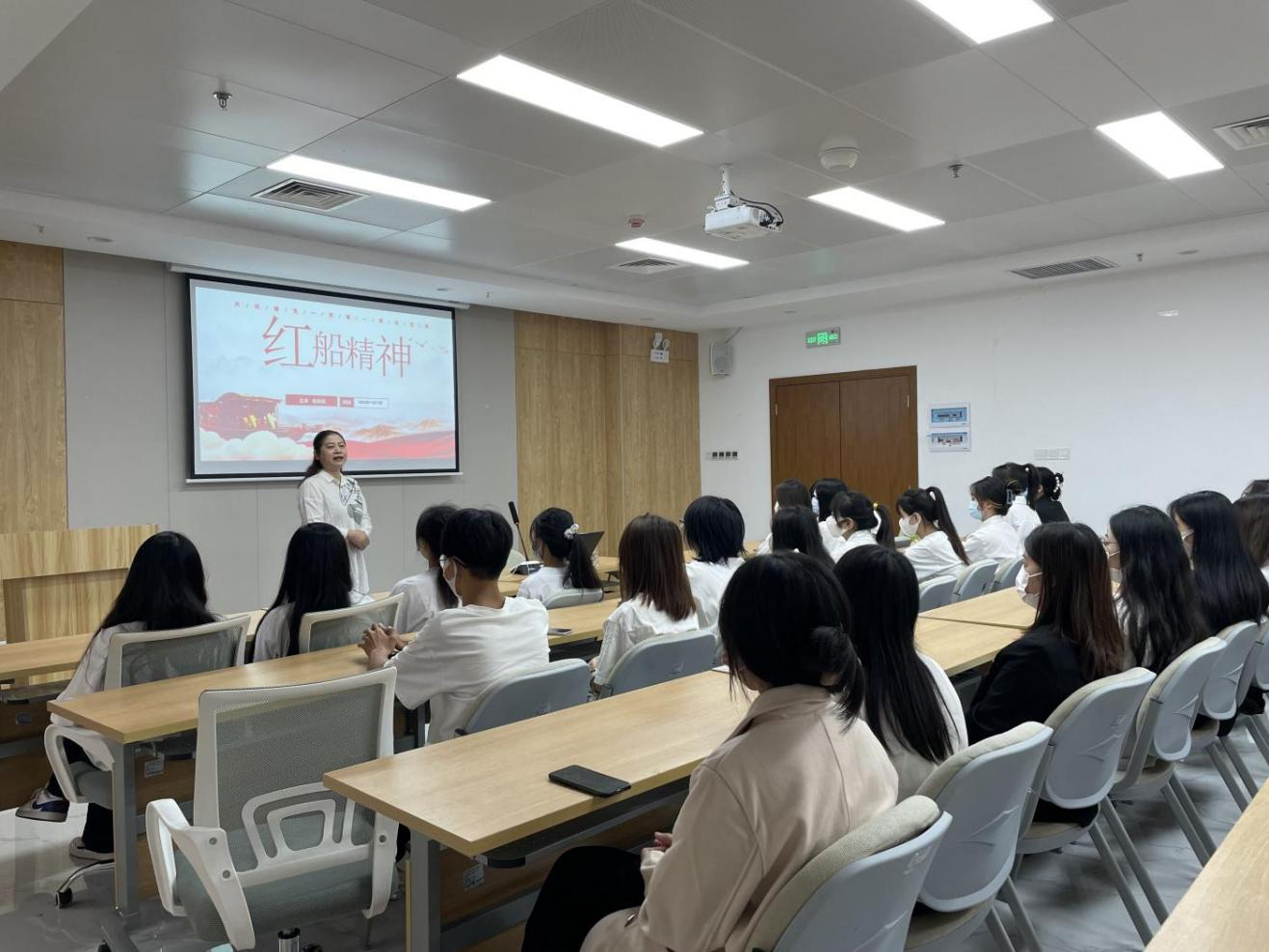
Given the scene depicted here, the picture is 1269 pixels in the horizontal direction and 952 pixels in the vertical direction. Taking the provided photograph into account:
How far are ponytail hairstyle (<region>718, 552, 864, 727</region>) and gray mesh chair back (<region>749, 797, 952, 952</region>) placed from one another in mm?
175

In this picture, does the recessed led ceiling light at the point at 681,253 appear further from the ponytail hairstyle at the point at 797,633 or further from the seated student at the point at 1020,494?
the ponytail hairstyle at the point at 797,633

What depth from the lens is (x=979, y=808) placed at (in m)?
1.63

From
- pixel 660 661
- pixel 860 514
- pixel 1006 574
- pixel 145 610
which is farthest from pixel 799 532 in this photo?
pixel 145 610

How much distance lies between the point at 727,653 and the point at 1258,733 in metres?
3.08

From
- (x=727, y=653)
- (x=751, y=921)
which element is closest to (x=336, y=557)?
(x=727, y=653)

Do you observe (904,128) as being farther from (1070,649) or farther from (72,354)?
(72,354)

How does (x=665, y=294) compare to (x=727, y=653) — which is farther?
(x=665, y=294)

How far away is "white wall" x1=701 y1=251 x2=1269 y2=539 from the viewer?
22.2 feet

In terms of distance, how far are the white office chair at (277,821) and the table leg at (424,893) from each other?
0.29 m

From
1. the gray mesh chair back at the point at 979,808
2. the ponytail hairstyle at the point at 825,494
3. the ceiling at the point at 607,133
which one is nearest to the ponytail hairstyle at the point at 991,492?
the ponytail hairstyle at the point at 825,494

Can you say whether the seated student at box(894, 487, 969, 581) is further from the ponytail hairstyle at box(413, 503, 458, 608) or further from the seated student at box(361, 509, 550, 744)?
the seated student at box(361, 509, 550, 744)

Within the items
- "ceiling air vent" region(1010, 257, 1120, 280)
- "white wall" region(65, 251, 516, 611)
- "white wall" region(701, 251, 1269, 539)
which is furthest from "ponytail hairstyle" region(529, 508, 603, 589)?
"white wall" region(701, 251, 1269, 539)

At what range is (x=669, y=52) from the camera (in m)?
3.48

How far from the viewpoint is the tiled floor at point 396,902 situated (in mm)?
2521
